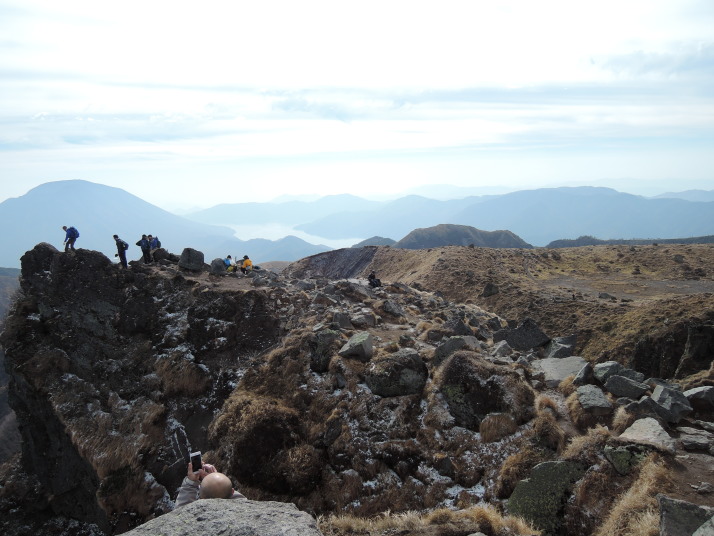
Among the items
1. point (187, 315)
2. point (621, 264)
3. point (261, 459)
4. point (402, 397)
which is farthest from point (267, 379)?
point (621, 264)

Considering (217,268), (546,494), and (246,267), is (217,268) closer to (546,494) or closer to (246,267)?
(246,267)

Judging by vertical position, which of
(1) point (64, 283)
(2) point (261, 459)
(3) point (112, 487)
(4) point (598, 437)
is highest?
(1) point (64, 283)

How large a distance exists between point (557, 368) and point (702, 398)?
4947 mm

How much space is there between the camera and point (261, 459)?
14.8 m

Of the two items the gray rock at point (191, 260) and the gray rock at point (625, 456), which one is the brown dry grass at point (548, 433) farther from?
the gray rock at point (191, 260)

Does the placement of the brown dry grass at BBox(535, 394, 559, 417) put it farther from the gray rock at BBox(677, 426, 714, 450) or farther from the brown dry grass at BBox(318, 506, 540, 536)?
the brown dry grass at BBox(318, 506, 540, 536)

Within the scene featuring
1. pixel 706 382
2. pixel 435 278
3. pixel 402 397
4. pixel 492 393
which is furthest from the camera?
pixel 435 278

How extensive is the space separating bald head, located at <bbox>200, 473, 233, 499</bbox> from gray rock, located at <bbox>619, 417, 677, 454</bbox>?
9.97 m

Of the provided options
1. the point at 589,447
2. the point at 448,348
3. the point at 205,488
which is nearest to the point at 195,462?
the point at 205,488

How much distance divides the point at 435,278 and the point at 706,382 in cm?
4638

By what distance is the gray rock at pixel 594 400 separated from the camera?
12.9 metres

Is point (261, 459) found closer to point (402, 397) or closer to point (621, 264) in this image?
point (402, 397)

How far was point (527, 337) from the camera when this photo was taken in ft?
69.2

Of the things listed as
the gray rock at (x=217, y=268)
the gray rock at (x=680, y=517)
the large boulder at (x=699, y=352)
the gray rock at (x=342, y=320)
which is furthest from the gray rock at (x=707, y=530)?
the gray rock at (x=217, y=268)
